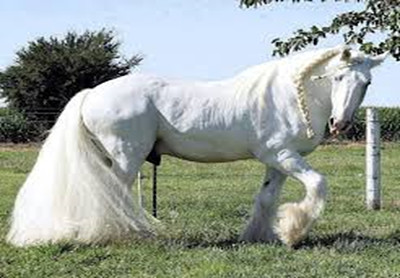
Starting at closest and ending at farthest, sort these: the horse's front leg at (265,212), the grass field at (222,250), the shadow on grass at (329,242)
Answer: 1. the grass field at (222,250)
2. the shadow on grass at (329,242)
3. the horse's front leg at (265,212)

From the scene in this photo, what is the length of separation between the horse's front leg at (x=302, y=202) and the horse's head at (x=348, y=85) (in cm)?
39

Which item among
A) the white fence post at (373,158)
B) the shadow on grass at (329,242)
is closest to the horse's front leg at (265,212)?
the shadow on grass at (329,242)

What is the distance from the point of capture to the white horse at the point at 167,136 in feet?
23.3

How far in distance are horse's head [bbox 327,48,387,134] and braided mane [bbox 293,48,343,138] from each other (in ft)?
0.46

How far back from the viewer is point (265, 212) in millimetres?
7512

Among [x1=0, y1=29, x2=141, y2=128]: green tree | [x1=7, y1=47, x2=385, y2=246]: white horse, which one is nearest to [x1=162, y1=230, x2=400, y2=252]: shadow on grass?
[x1=7, y1=47, x2=385, y2=246]: white horse

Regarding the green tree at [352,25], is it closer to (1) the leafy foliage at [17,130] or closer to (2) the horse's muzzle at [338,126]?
(2) the horse's muzzle at [338,126]

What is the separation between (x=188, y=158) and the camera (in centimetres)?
742

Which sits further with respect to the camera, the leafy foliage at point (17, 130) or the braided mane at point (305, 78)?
the leafy foliage at point (17, 130)

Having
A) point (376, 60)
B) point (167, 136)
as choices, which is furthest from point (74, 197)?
point (376, 60)

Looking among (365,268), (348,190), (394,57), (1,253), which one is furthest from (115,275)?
(348,190)

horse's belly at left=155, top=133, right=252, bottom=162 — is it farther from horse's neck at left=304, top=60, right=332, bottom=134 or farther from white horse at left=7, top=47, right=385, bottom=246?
horse's neck at left=304, top=60, right=332, bottom=134

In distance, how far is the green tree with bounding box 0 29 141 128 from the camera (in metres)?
37.7

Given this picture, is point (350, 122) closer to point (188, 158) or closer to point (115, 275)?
point (188, 158)
